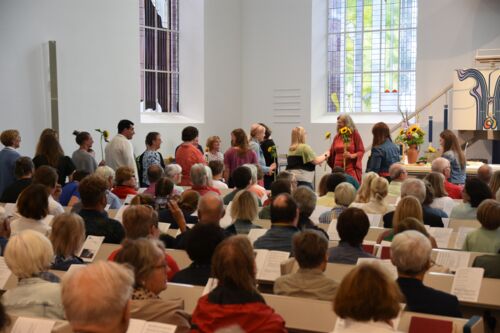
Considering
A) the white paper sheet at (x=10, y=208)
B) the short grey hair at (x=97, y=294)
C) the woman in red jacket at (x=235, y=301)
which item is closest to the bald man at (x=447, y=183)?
the white paper sheet at (x=10, y=208)

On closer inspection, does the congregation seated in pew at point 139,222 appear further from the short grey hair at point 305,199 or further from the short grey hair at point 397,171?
the short grey hair at point 397,171

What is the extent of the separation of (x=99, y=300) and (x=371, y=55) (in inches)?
574

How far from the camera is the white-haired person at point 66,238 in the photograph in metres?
4.39

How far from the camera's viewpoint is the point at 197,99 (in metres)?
15.6

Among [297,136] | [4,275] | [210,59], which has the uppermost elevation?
[210,59]

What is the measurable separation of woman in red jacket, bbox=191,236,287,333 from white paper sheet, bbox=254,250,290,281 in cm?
131

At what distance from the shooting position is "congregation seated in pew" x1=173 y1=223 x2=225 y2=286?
4012mm

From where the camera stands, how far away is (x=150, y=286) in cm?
342

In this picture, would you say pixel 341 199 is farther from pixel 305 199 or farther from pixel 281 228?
pixel 281 228

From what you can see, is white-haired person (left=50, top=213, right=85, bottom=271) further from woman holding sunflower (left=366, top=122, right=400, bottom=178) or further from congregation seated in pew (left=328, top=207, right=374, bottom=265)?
woman holding sunflower (left=366, top=122, right=400, bottom=178)

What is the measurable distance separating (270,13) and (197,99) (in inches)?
99.4

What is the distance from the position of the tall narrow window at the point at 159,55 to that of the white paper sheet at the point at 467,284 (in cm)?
1107

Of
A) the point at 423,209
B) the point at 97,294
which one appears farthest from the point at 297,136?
the point at 97,294

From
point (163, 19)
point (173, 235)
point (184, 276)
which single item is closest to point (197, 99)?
point (163, 19)
